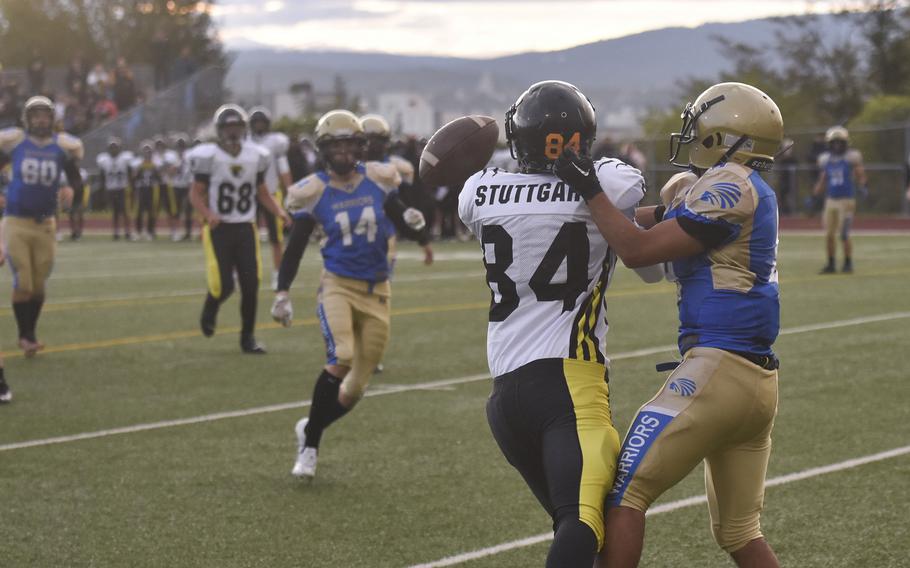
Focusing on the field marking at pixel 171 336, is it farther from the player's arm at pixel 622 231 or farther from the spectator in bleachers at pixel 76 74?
the spectator in bleachers at pixel 76 74

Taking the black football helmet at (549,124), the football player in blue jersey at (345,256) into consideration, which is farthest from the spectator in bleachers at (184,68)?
the black football helmet at (549,124)

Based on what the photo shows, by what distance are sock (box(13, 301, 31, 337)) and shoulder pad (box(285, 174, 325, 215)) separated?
13.9ft

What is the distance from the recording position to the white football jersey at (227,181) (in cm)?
1050

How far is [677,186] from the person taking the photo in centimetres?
386

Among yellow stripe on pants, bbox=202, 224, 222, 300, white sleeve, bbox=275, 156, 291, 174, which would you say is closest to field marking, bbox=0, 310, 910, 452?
yellow stripe on pants, bbox=202, 224, 222, 300

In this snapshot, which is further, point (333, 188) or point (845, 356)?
point (845, 356)

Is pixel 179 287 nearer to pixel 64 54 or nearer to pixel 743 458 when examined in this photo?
pixel 743 458

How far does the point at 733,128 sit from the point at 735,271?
40 centimetres

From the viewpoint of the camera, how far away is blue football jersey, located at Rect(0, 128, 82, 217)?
999 centimetres

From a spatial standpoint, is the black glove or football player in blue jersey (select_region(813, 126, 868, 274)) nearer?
the black glove

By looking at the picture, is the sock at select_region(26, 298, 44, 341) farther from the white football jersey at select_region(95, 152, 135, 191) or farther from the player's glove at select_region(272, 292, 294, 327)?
the white football jersey at select_region(95, 152, 135, 191)

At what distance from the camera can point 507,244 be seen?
3703 millimetres

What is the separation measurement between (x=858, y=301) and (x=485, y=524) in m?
8.36

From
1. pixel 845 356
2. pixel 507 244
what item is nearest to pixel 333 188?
pixel 507 244
